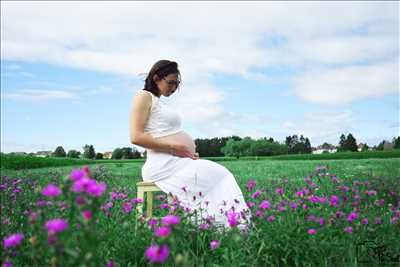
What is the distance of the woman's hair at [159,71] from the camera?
4164 mm

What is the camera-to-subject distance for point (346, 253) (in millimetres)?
2830

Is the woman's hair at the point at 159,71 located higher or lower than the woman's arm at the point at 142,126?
higher

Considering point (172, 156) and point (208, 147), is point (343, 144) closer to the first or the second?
point (208, 147)

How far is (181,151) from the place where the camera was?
402cm

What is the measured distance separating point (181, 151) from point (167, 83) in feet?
2.31

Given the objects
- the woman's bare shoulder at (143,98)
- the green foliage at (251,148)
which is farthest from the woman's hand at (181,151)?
the green foliage at (251,148)

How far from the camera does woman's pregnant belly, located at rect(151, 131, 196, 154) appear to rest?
160 inches

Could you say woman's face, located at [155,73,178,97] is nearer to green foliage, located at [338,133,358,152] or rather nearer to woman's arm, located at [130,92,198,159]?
woman's arm, located at [130,92,198,159]

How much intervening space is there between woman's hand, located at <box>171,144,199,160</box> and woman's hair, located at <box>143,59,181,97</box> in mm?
629

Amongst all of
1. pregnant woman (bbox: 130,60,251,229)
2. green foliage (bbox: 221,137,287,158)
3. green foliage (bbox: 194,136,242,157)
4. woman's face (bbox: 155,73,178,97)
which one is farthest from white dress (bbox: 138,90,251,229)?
green foliage (bbox: 221,137,287,158)

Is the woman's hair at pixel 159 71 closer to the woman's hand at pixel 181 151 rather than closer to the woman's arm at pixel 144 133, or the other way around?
the woman's arm at pixel 144 133

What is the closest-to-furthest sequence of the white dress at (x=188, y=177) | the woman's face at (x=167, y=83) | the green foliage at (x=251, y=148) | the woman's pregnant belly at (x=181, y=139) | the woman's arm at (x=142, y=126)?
the white dress at (x=188, y=177)
the woman's arm at (x=142, y=126)
the woman's pregnant belly at (x=181, y=139)
the woman's face at (x=167, y=83)
the green foliage at (x=251, y=148)

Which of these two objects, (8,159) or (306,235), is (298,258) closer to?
(306,235)

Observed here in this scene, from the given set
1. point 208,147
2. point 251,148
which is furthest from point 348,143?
point 251,148
